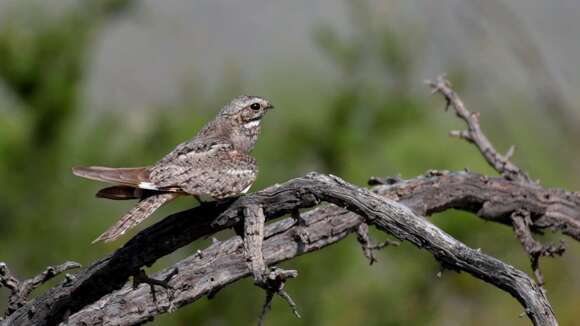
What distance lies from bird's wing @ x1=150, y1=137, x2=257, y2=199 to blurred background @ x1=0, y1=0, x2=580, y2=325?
3.75 meters

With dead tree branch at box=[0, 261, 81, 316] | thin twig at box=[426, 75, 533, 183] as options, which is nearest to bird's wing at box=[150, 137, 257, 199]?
dead tree branch at box=[0, 261, 81, 316]

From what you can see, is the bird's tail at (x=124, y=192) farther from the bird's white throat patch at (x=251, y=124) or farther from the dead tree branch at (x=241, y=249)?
the bird's white throat patch at (x=251, y=124)

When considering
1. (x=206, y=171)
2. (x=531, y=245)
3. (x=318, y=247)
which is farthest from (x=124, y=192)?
(x=531, y=245)

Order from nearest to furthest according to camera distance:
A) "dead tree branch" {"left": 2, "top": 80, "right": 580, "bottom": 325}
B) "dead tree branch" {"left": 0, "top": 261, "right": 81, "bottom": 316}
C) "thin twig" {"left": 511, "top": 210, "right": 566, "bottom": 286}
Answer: "dead tree branch" {"left": 2, "top": 80, "right": 580, "bottom": 325} < "dead tree branch" {"left": 0, "top": 261, "right": 81, "bottom": 316} < "thin twig" {"left": 511, "top": 210, "right": 566, "bottom": 286}

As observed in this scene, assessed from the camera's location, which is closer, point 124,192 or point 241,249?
point 124,192

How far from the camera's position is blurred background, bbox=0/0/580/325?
28.8 ft

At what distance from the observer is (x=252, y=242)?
3.86 metres

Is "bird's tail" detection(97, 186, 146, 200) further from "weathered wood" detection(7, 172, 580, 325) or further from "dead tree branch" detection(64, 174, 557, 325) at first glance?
"dead tree branch" detection(64, 174, 557, 325)

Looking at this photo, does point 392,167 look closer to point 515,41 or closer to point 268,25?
point 515,41

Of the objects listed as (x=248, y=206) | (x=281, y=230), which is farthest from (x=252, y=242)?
(x=281, y=230)

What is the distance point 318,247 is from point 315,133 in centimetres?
446

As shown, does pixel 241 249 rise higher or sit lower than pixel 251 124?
lower

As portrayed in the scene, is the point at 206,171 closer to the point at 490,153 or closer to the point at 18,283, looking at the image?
the point at 18,283

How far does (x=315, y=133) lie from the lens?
362 inches
